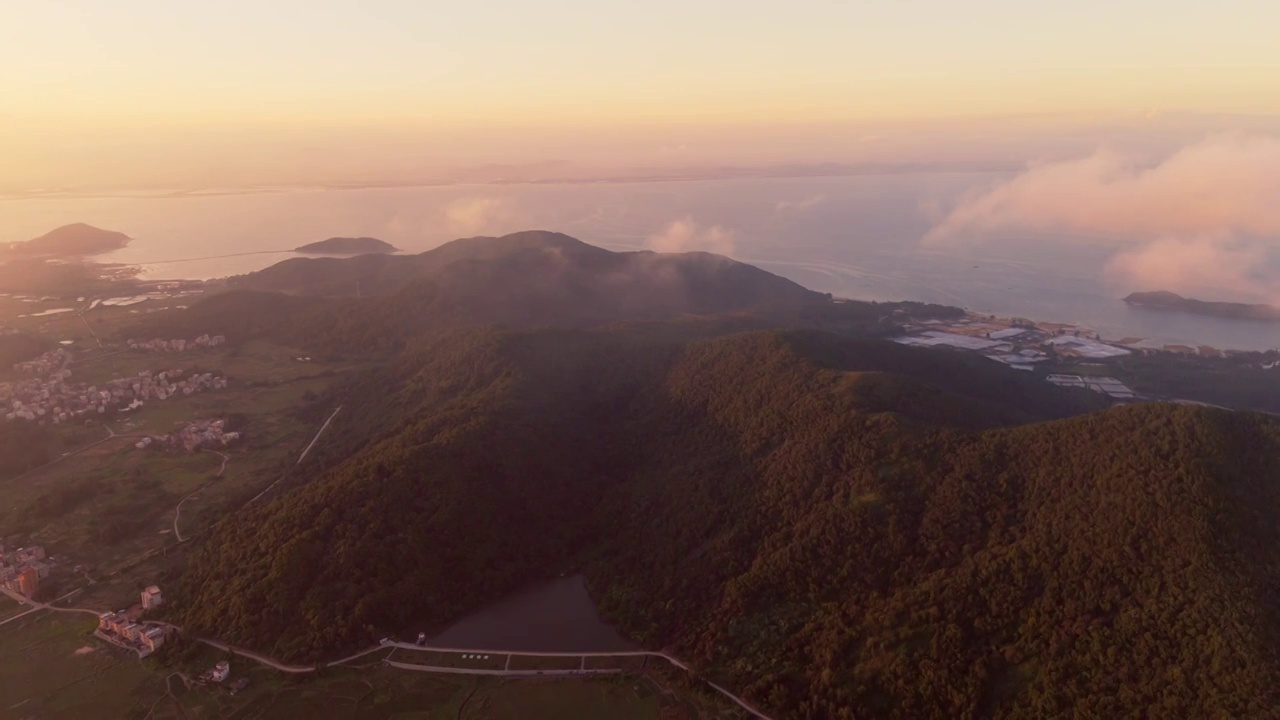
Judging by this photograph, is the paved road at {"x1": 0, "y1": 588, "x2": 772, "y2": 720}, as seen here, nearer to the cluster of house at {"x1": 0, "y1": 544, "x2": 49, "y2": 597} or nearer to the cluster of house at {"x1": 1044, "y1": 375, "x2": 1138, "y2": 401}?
the cluster of house at {"x1": 0, "y1": 544, "x2": 49, "y2": 597}

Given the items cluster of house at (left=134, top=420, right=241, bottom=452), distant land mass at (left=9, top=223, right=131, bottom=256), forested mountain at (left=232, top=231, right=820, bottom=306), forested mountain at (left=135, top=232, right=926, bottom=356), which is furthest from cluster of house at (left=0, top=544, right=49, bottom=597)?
distant land mass at (left=9, top=223, right=131, bottom=256)

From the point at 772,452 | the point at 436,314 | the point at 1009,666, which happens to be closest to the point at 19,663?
the point at 772,452

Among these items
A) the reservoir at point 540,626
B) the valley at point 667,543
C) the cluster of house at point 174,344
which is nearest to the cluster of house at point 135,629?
the valley at point 667,543

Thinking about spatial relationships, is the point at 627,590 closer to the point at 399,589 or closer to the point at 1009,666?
the point at 399,589

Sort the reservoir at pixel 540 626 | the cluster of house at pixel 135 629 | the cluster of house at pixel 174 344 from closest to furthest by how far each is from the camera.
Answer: the cluster of house at pixel 135 629
the reservoir at pixel 540 626
the cluster of house at pixel 174 344

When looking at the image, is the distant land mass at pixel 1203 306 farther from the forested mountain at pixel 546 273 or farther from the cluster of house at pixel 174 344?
the cluster of house at pixel 174 344

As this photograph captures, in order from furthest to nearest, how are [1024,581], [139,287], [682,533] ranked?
[139,287] < [682,533] < [1024,581]
